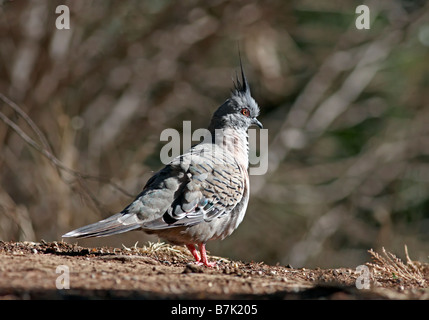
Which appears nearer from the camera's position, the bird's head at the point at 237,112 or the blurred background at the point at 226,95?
the bird's head at the point at 237,112

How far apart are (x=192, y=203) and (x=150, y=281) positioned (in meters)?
1.57

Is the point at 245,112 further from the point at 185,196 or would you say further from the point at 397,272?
the point at 397,272

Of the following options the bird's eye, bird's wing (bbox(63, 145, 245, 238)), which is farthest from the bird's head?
bird's wing (bbox(63, 145, 245, 238))

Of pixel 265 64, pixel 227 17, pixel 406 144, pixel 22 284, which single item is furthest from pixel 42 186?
pixel 406 144

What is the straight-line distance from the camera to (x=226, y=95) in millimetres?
14445

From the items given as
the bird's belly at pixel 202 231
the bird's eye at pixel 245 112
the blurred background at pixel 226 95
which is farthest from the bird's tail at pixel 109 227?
the blurred background at pixel 226 95

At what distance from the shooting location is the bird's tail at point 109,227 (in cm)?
462

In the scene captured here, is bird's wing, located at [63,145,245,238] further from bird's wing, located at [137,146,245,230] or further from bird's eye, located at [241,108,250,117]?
bird's eye, located at [241,108,250,117]

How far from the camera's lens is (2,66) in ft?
32.5

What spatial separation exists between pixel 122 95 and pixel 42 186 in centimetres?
287

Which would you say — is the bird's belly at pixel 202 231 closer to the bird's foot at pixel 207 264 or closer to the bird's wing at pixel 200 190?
the bird's wing at pixel 200 190

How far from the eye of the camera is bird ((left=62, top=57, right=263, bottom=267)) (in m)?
5.07

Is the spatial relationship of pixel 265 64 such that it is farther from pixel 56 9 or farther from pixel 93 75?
pixel 56 9

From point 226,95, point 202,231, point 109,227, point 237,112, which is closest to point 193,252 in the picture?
point 202,231
